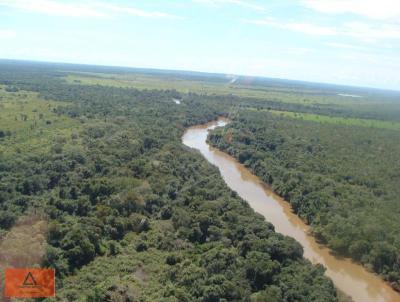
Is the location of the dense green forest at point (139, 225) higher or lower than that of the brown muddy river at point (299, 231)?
higher

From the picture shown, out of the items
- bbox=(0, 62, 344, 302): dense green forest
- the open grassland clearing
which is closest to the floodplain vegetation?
bbox=(0, 62, 344, 302): dense green forest

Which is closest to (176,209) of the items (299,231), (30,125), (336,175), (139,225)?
(139,225)

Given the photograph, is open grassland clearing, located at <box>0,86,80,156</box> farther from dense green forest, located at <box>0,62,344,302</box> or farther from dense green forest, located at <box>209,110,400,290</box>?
dense green forest, located at <box>209,110,400,290</box>

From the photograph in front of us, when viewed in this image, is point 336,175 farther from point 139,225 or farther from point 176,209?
point 139,225

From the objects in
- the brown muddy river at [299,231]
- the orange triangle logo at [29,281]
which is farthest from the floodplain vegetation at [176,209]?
the orange triangle logo at [29,281]

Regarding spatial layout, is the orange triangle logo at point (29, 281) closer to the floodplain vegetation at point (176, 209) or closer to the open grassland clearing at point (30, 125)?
the floodplain vegetation at point (176, 209)

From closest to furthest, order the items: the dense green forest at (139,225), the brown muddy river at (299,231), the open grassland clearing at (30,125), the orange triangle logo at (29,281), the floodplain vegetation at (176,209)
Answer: the orange triangle logo at (29,281)
the dense green forest at (139,225)
the floodplain vegetation at (176,209)
the brown muddy river at (299,231)
the open grassland clearing at (30,125)
